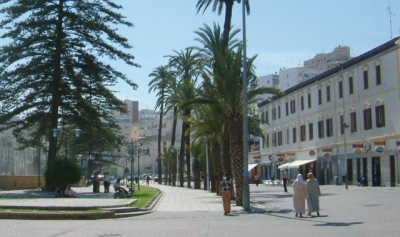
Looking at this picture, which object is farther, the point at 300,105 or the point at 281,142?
the point at 281,142

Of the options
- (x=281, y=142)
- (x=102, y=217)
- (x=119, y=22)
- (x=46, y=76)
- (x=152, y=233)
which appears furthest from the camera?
(x=281, y=142)

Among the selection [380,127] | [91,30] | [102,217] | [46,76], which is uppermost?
[91,30]

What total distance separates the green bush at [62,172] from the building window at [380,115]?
24327 millimetres

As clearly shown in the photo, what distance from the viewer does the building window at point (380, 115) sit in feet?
150

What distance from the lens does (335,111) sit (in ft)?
180

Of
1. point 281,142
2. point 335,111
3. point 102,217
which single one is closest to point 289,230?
point 102,217

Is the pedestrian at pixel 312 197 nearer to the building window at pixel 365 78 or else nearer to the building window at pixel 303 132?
the building window at pixel 365 78

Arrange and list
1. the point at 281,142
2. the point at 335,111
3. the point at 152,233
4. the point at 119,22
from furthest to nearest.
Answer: the point at 281,142, the point at 335,111, the point at 119,22, the point at 152,233

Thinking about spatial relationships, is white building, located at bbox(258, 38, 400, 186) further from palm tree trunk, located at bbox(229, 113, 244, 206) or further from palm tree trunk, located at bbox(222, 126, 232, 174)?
palm tree trunk, located at bbox(229, 113, 244, 206)

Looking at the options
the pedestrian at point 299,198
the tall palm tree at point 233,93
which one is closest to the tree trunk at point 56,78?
the tall palm tree at point 233,93

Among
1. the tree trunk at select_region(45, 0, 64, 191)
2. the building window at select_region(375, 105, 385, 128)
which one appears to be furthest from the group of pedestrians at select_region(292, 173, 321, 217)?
the building window at select_region(375, 105, 385, 128)

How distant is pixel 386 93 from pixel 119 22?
843 inches

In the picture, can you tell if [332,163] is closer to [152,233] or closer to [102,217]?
[102,217]

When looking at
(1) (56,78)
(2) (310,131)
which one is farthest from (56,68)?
(2) (310,131)
